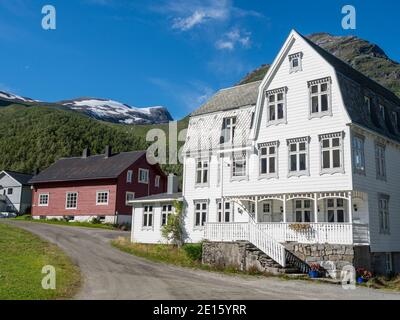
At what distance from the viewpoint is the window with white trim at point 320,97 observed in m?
24.1

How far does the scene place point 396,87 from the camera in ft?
432

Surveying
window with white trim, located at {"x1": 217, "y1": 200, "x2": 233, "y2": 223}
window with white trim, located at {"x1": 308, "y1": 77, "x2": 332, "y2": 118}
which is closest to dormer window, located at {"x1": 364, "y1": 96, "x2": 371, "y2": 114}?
window with white trim, located at {"x1": 308, "y1": 77, "x2": 332, "y2": 118}

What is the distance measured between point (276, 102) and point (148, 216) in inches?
564

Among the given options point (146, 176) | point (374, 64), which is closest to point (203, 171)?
point (146, 176)

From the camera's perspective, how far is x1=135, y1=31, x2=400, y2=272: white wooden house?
22.8m

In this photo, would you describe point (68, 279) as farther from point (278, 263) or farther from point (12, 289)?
point (278, 263)

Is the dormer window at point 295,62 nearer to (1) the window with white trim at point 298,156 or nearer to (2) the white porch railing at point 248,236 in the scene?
(1) the window with white trim at point 298,156

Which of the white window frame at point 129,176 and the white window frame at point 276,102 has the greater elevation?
the white window frame at point 276,102

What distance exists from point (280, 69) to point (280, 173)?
262 inches

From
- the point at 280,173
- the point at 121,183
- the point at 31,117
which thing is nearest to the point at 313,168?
the point at 280,173

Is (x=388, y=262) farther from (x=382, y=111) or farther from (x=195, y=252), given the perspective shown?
(x=195, y=252)

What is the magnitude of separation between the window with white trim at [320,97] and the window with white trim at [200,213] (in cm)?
1040

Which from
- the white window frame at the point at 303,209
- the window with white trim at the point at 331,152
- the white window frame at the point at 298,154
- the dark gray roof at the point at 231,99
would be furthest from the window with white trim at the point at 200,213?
the window with white trim at the point at 331,152

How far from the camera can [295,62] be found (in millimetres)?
25922
